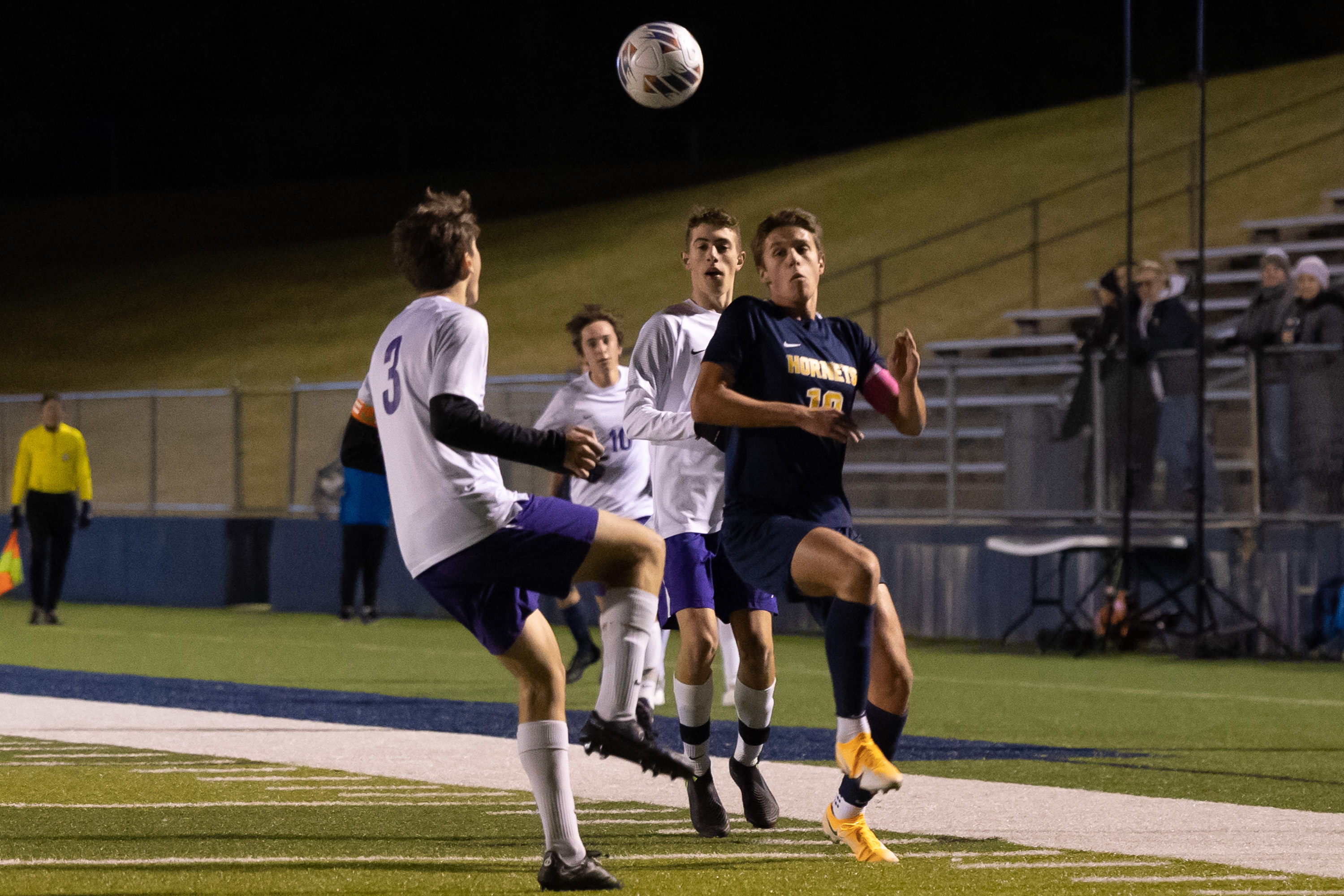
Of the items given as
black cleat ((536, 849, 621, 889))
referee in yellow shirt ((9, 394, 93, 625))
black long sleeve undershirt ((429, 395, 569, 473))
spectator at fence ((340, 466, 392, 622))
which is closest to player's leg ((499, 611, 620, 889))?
black cleat ((536, 849, 621, 889))

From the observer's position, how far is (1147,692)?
14.0 m

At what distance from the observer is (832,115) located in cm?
4616

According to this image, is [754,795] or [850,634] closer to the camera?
[850,634]

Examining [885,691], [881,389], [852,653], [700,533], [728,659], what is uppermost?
[881,389]

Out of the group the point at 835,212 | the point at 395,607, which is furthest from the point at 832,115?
the point at 395,607

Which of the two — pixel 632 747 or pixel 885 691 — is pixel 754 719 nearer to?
pixel 885 691

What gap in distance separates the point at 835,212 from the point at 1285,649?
23960 mm

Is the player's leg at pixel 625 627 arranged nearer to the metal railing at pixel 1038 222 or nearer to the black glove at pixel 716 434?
the black glove at pixel 716 434

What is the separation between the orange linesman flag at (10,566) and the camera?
19.5 meters

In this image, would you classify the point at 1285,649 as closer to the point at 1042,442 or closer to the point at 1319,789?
the point at 1042,442

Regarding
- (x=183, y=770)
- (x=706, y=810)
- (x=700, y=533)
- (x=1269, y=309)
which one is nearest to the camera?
(x=706, y=810)

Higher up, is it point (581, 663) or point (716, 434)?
point (716, 434)

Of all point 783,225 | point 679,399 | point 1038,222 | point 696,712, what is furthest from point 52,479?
point 1038,222

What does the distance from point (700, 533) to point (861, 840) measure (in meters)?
1.65
